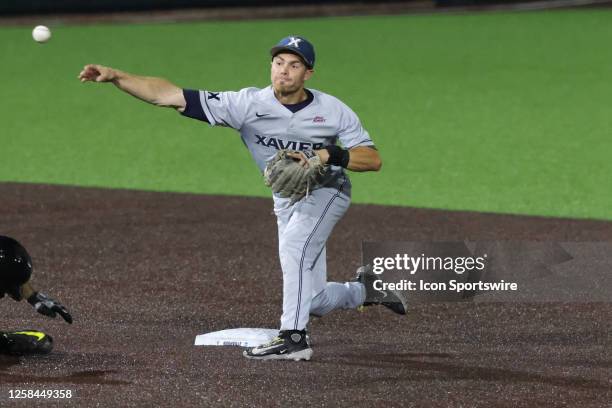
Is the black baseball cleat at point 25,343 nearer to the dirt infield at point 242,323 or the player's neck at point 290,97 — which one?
the dirt infield at point 242,323

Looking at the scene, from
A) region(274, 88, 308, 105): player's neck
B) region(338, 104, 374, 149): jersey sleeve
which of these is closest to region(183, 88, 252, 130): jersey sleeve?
region(274, 88, 308, 105): player's neck

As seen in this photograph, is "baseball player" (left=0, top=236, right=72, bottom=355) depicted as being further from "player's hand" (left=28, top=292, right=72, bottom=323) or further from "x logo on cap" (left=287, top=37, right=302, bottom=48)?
"x logo on cap" (left=287, top=37, right=302, bottom=48)

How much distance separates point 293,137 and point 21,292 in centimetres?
147

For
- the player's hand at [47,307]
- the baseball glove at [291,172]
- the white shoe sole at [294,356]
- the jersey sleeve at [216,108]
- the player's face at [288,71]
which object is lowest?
the white shoe sole at [294,356]

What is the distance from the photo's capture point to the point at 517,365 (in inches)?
237

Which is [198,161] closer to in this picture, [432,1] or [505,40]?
[505,40]

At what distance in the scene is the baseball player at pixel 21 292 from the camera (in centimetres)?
580

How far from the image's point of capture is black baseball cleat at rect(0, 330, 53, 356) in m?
6.07

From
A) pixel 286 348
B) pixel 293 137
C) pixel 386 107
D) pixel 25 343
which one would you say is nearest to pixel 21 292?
pixel 25 343

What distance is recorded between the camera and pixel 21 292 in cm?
590

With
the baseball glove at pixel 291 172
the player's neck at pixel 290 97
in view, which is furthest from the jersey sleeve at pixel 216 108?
the baseball glove at pixel 291 172

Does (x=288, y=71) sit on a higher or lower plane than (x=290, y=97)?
higher

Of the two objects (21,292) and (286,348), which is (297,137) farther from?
(21,292)

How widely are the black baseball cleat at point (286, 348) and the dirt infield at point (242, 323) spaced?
0.06m
